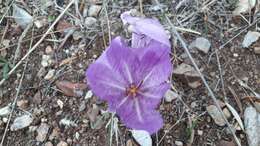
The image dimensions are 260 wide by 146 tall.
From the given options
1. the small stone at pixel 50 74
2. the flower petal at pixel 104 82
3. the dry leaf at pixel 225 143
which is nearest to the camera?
the flower petal at pixel 104 82

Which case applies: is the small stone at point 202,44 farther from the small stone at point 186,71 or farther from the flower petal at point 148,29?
the flower petal at point 148,29

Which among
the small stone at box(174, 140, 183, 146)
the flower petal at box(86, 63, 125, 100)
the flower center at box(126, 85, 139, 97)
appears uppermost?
the flower petal at box(86, 63, 125, 100)

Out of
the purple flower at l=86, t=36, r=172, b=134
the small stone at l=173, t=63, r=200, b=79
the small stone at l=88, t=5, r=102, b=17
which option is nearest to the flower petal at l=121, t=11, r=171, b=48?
the purple flower at l=86, t=36, r=172, b=134

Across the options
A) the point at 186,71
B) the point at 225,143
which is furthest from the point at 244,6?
the point at 225,143

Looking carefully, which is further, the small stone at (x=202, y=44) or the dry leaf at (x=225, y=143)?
the small stone at (x=202, y=44)

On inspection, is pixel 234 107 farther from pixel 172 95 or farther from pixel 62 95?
pixel 62 95

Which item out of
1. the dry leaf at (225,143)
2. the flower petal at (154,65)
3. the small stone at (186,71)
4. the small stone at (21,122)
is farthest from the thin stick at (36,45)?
the dry leaf at (225,143)

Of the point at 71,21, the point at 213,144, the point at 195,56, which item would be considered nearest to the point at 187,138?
the point at 213,144

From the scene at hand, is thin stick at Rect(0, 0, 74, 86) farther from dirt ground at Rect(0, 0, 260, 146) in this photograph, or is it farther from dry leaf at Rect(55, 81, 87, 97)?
dry leaf at Rect(55, 81, 87, 97)
